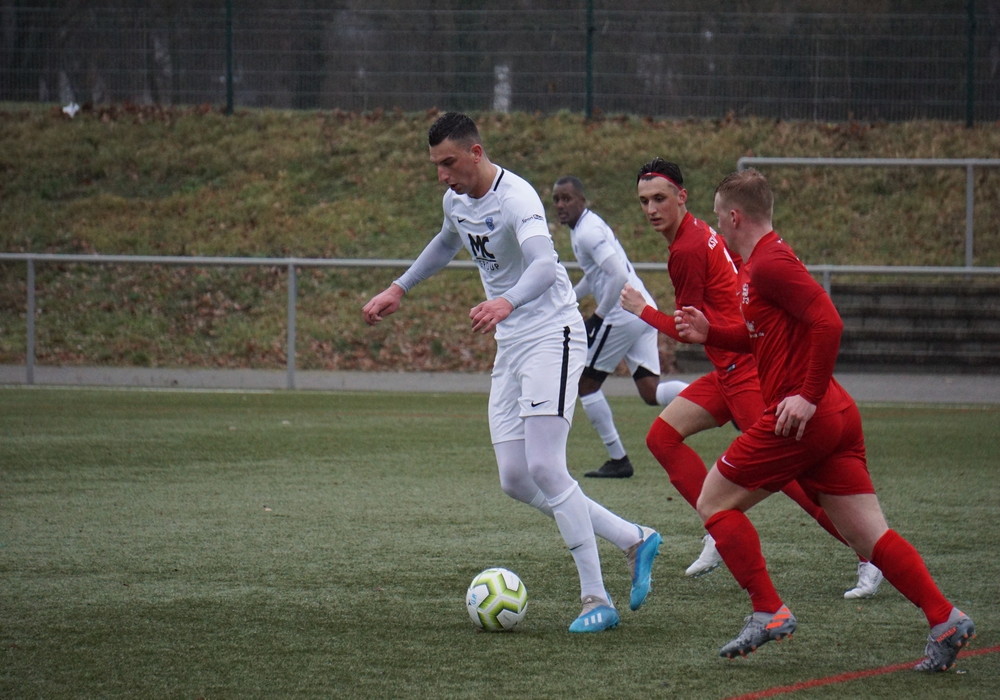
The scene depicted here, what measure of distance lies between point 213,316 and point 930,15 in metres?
13.7

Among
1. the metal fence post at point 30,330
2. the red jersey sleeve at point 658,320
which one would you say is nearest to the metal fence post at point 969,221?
the metal fence post at point 30,330

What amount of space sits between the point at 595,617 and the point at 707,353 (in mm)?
1575

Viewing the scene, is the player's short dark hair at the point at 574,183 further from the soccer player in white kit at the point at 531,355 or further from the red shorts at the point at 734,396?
the soccer player in white kit at the point at 531,355

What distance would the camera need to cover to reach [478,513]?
7.37 metres

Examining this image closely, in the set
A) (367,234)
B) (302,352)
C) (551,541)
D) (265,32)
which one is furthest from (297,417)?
(265,32)

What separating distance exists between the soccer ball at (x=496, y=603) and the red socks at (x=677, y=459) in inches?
48.5

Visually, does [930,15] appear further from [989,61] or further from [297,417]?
[297,417]

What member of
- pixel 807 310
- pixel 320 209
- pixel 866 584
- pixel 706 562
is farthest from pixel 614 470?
pixel 320 209

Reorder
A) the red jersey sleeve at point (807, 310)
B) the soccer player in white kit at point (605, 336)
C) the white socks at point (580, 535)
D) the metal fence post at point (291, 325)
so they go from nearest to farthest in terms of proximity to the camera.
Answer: the red jersey sleeve at point (807, 310) < the white socks at point (580, 535) < the soccer player in white kit at point (605, 336) < the metal fence post at point (291, 325)

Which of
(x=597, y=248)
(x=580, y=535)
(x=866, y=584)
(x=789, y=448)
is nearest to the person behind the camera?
(x=789, y=448)

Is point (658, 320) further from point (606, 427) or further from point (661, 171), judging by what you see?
point (606, 427)

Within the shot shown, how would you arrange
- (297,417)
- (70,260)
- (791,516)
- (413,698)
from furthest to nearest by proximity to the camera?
(70,260), (297,417), (791,516), (413,698)

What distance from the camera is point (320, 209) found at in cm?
2073

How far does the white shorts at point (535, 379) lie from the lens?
16.2ft
